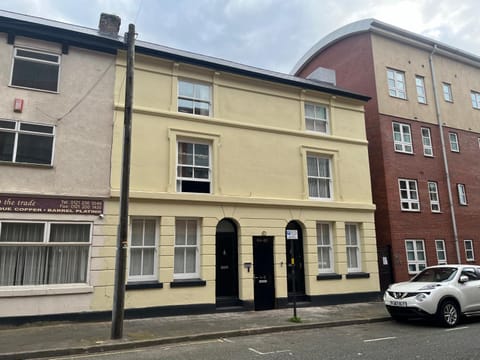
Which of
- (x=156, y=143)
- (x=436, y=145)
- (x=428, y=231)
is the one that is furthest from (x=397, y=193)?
A: (x=156, y=143)

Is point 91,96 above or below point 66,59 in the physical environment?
below

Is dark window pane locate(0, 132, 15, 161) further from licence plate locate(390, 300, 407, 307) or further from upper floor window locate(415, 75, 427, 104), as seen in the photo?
upper floor window locate(415, 75, 427, 104)

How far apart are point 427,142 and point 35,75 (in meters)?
18.4

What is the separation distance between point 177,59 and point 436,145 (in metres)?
14.7

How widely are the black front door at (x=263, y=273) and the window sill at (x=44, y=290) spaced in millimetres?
5589

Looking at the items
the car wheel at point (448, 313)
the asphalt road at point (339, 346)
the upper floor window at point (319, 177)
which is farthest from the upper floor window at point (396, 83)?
the asphalt road at point (339, 346)

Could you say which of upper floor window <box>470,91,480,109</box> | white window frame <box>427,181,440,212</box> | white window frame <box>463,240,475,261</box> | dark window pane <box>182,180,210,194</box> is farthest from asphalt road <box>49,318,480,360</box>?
upper floor window <box>470,91,480,109</box>

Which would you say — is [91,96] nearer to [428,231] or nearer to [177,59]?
[177,59]

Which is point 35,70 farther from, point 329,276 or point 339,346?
point 329,276

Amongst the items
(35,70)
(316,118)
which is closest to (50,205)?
(35,70)

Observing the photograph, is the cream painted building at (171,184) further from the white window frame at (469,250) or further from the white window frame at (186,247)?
the white window frame at (469,250)

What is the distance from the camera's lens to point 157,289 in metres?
11.7

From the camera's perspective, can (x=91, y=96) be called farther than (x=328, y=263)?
No

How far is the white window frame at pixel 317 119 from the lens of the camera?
16.1 metres
